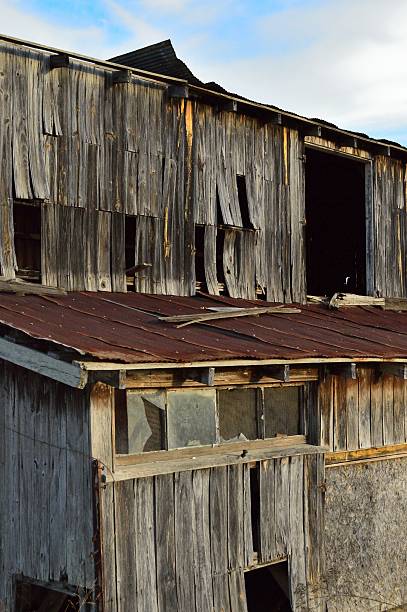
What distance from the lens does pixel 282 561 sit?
1091 cm

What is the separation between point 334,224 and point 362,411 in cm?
957

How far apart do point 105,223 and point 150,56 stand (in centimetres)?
403

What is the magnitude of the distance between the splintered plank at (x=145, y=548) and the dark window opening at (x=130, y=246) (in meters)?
4.92

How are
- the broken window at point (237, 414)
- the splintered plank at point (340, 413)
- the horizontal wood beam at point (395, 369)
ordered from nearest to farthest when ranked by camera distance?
the broken window at point (237, 414) → the horizontal wood beam at point (395, 369) → the splintered plank at point (340, 413)

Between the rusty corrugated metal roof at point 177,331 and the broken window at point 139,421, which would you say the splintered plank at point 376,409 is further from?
the broken window at point 139,421

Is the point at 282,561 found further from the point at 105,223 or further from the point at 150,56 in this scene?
the point at 150,56

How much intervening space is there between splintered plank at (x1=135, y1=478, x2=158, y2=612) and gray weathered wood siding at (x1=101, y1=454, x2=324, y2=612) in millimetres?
11

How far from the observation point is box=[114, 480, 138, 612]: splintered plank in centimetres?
880

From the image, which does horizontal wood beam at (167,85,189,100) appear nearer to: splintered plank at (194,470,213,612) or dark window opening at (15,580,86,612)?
splintered plank at (194,470,213,612)

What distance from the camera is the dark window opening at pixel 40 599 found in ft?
31.2

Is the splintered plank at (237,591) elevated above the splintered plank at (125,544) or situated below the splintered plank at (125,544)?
below

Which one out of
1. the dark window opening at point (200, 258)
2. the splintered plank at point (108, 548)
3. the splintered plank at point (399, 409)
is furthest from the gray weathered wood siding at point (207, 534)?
the dark window opening at point (200, 258)

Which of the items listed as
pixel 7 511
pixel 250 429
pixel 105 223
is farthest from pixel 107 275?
pixel 7 511

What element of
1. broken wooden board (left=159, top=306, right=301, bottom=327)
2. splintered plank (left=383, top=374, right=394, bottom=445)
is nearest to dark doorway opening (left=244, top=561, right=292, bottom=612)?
splintered plank (left=383, top=374, right=394, bottom=445)
